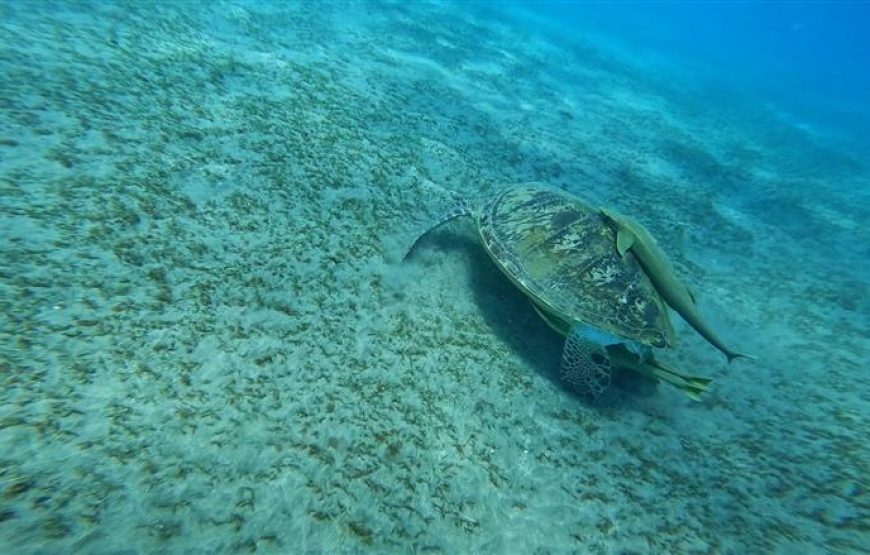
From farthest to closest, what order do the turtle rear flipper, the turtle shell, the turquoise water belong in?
the turtle shell, the turtle rear flipper, the turquoise water

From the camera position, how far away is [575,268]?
3494 mm

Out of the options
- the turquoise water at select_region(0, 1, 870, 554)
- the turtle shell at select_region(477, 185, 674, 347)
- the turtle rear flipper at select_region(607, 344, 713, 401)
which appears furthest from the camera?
the turtle shell at select_region(477, 185, 674, 347)

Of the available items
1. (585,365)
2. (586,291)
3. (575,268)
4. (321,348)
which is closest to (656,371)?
(585,365)

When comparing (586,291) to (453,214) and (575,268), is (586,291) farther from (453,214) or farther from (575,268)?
(453,214)

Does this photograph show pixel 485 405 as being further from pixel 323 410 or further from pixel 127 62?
pixel 127 62

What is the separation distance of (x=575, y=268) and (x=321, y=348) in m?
2.12

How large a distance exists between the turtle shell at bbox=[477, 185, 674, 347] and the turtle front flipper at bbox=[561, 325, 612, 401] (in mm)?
143

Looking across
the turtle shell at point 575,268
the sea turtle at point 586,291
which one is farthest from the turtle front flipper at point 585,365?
the turtle shell at point 575,268

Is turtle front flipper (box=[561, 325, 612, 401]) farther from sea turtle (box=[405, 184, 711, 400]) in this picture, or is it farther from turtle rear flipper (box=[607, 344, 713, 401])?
turtle rear flipper (box=[607, 344, 713, 401])

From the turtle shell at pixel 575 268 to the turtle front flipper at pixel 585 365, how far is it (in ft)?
0.47

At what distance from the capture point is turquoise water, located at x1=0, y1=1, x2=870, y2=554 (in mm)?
2146

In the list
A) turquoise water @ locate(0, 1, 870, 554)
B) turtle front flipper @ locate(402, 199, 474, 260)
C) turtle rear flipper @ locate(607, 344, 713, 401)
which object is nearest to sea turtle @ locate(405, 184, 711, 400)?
turtle rear flipper @ locate(607, 344, 713, 401)

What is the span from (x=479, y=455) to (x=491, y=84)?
867 cm

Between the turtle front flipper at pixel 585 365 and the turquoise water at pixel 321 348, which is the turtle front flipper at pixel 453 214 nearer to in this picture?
the turquoise water at pixel 321 348
